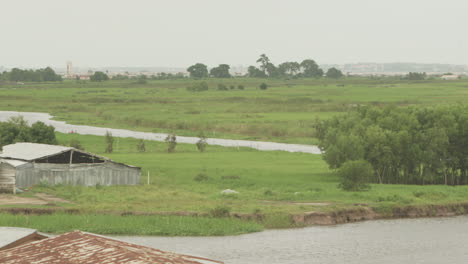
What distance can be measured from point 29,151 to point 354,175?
16815mm

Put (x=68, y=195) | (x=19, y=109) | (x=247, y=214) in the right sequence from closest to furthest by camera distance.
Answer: (x=247, y=214)
(x=68, y=195)
(x=19, y=109)

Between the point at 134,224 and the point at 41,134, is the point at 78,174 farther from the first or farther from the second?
the point at 41,134

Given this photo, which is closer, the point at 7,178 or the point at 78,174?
the point at 7,178

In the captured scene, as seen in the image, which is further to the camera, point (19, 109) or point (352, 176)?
point (19, 109)

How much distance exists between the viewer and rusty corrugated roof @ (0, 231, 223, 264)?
48.8 ft

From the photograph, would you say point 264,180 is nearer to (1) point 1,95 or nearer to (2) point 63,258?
(2) point 63,258

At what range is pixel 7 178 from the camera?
39.2 metres

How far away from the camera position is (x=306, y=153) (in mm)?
59781

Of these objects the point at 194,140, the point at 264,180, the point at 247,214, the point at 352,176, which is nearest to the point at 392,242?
the point at 247,214

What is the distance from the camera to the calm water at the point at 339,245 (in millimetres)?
28969

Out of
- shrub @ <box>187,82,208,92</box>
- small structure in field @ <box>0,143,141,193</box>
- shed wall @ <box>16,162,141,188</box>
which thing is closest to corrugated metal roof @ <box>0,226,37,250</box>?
small structure in field @ <box>0,143,141,193</box>

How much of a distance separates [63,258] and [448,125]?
3472 cm

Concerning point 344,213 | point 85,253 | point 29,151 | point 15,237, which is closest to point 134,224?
point 344,213

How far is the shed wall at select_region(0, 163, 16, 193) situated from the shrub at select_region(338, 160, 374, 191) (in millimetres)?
16013
